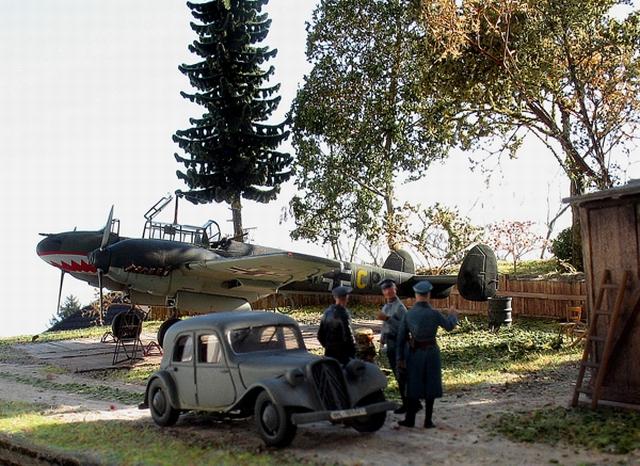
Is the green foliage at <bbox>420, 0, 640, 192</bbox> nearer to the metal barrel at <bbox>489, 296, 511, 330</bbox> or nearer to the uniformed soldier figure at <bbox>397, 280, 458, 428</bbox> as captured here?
the metal barrel at <bbox>489, 296, 511, 330</bbox>

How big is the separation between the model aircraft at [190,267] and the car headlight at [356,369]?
6.97 metres

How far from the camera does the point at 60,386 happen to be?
48.7 ft

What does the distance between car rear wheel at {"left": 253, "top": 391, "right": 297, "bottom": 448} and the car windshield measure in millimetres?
1091

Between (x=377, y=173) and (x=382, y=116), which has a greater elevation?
(x=382, y=116)

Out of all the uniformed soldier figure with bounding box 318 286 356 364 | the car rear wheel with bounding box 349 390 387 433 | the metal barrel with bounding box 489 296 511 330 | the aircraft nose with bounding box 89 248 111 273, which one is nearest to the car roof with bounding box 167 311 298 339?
the uniformed soldier figure with bounding box 318 286 356 364

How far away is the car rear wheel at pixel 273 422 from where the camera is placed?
8.14 metres

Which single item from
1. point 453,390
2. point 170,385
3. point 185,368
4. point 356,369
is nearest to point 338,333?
point 356,369

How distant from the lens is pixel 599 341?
10.8m

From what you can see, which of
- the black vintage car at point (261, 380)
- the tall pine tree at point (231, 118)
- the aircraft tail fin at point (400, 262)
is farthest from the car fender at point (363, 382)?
the tall pine tree at point (231, 118)

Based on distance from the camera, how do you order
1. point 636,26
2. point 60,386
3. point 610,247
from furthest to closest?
point 636,26 < point 60,386 < point 610,247

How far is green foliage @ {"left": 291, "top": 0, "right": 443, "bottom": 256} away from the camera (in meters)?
30.9

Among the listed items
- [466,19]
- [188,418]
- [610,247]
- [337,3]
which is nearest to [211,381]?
[188,418]

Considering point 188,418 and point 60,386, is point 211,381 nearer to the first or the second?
point 188,418

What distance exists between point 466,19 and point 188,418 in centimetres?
1721
